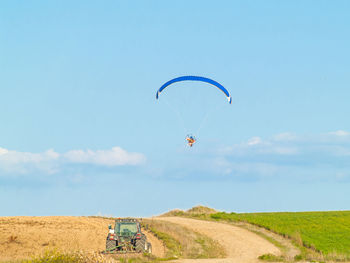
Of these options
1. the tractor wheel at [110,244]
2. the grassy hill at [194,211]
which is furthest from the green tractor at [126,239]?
the grassy hill at [194,211]

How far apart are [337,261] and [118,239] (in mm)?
14246

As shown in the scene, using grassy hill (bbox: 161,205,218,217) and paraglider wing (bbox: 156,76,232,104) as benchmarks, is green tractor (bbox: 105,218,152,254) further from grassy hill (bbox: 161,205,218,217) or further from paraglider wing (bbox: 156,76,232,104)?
grassy hill (bbox: 161,205,218,217)

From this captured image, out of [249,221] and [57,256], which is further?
[249,221]

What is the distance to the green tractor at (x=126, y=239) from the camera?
103 feet

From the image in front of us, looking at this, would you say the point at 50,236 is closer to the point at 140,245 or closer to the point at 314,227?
the point at 140,245

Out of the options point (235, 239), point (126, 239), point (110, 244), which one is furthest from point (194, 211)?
point (110, 244)

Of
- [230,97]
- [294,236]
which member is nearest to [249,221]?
[294,236]

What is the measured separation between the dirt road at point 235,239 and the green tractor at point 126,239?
8338mm

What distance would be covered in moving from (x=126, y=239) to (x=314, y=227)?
2807 cm

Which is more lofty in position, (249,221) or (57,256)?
(249,221)

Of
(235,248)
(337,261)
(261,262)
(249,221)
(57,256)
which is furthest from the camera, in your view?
(249,221)

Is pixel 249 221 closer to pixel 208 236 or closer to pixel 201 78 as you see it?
pixel 208 236

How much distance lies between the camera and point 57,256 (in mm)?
21703

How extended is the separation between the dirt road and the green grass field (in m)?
3.92
